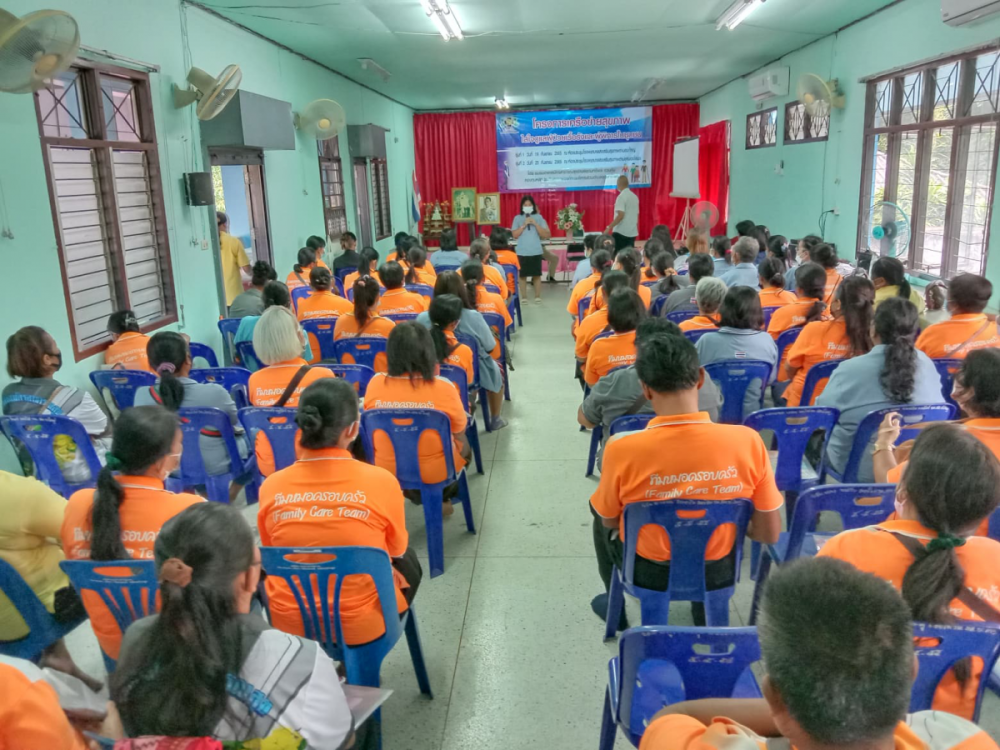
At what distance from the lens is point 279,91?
26.2 feet

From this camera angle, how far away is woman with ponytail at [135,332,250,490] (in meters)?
3.21

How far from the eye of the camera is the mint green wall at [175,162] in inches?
156

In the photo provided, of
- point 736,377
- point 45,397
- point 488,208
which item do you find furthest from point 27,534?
point 488,208

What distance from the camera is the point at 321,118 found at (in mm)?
8289

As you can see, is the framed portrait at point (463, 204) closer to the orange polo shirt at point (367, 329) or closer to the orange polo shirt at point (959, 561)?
the orange polo shirt at point (367, 329)

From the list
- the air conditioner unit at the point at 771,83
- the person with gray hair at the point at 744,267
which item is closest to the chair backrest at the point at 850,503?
the person with gray hair at the point at 744,267

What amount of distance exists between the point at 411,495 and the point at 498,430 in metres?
1.70

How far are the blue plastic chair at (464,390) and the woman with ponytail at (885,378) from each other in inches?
65.4

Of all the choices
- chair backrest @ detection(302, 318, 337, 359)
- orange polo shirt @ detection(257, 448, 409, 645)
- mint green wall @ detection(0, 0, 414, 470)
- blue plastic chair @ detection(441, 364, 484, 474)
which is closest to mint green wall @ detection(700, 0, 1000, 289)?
blue plastic chair @ detection(441, 364, 484, 474)

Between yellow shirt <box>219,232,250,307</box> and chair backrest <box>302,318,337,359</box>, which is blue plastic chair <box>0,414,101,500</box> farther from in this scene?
yellow shirt <box>219,232,250,307</box>

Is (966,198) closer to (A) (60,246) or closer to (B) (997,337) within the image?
(B) (997,337)

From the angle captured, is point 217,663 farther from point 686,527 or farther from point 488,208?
point 488,208

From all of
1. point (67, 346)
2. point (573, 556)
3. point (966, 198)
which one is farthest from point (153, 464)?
point (966, 198)

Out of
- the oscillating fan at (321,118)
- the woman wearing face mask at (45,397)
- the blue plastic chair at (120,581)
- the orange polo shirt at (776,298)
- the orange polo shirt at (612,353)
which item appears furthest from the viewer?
the oscillating fan at (321,118)
